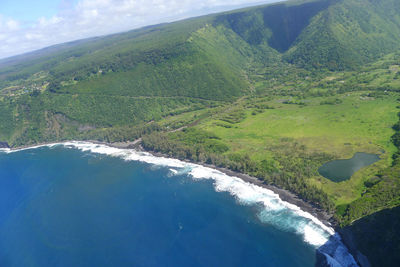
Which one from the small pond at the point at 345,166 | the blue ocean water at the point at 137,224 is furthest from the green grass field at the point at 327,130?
the blue ocean water at the point at 137,224

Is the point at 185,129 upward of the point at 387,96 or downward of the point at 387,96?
upward

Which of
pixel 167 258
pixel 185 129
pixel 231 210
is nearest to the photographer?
pixel 167 258

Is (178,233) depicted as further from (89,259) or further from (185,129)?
(185,129)

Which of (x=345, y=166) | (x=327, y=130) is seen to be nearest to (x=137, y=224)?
(x=345, y=166)

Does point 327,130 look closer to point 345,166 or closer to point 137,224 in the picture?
point 345,166

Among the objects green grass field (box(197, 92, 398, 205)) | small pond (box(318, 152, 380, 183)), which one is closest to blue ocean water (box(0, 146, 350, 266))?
green grass field (box(197, 92, 398, 205))

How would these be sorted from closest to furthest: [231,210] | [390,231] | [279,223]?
[390,231] < [279,223] < [231,210]

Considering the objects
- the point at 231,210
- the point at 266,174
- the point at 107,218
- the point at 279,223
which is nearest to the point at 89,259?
the point at 107,218

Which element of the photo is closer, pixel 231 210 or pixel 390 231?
pixel 390 231
